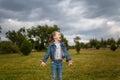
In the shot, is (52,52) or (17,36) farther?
(17,36)

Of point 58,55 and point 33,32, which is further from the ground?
point 33,32

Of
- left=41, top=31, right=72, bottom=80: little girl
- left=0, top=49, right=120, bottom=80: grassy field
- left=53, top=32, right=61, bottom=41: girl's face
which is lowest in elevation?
left=0, top=49, right=120, bottom=80: grassy field

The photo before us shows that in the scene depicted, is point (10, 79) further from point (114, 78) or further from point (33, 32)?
point (33, 32)

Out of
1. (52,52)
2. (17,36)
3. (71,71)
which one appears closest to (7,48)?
(17,36)

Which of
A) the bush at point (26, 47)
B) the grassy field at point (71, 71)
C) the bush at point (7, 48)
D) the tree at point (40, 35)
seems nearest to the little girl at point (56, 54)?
the grassy field at point (71, 71)

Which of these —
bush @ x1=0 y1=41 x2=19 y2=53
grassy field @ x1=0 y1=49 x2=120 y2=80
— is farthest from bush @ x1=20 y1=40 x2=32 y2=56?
grassy field @ x1=0 y1=49 x2=120 y2=80

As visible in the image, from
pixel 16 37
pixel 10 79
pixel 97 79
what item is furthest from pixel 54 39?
→ pixel 16 37

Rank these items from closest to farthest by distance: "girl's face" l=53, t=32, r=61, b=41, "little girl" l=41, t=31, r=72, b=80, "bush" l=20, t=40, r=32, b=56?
"little girl" l=41, t=31, r=72, b=80 → "girl's face" l=53, t=32, r=61, b=41 → "bush" l=20, t=40, r=32, b=56

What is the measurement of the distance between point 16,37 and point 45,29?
17.5 meters

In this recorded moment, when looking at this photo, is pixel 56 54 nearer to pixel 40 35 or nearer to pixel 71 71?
pixel 71 71

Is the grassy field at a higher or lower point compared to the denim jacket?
lower

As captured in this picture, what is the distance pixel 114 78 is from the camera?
13281 millimetres

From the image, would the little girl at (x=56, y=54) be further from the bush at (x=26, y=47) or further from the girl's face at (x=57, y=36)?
the bush at (x=26, y=47)

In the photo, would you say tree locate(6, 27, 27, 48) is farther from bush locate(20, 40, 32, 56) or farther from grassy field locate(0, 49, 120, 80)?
grassy field locate(0, 49, 120, 80)
